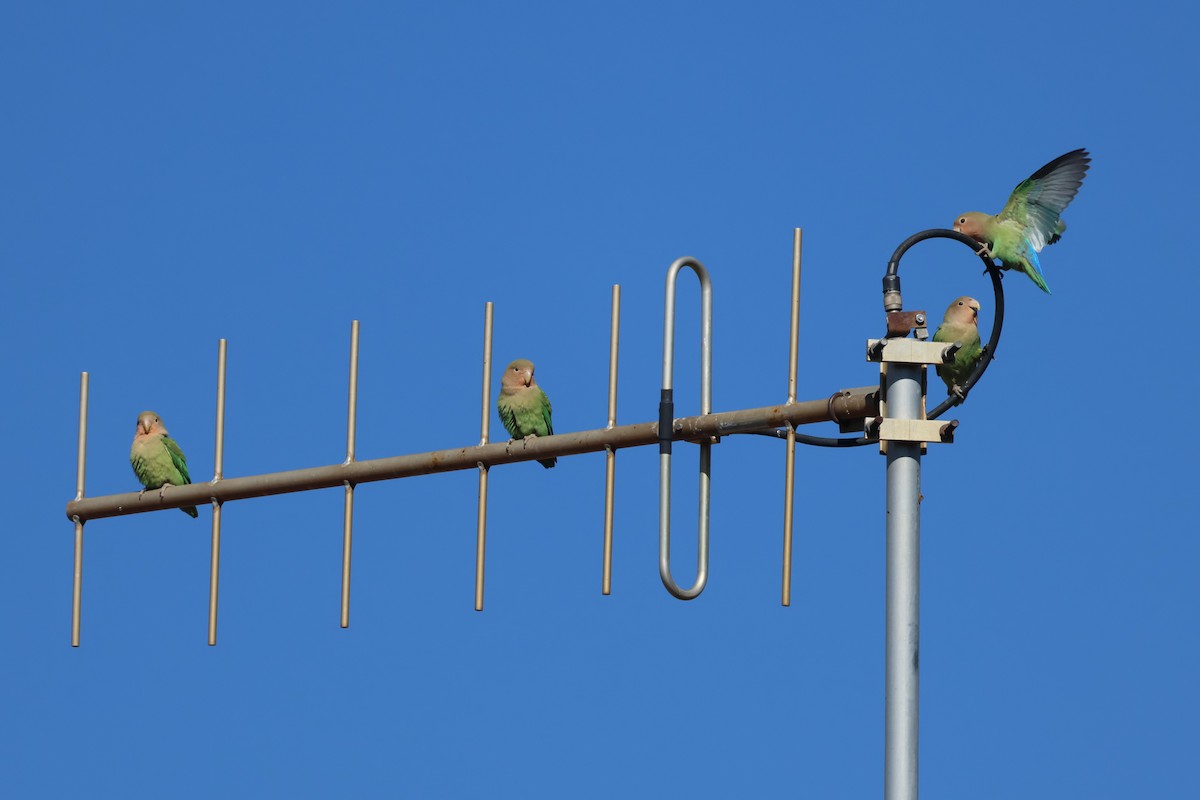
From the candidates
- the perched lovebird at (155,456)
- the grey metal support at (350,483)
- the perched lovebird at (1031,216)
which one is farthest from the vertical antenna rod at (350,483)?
the perched lovebird at (155,456)

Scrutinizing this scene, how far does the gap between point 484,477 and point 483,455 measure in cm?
18

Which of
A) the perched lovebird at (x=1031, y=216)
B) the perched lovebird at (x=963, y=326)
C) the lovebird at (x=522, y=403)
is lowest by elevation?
the lovebird at (x=522, y=403)

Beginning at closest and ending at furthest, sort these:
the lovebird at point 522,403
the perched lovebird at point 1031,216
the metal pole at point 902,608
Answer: the metal pole at point 902,608 → the perched lovebird at point 1031,216 → the lovebird at point 522,403

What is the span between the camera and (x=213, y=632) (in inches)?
376

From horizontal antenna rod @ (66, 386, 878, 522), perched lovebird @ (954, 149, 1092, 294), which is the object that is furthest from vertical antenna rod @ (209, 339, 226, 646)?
perched lovebird @ (954, 149, 1092, 294)

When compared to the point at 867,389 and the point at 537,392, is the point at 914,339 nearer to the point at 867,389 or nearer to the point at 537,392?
the point at 867,389

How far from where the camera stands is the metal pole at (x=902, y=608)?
5703 millimetres

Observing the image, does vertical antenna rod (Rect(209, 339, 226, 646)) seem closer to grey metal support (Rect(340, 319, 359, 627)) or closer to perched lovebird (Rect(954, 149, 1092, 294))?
grey metal support (Rect(340, 319, 359, 627))

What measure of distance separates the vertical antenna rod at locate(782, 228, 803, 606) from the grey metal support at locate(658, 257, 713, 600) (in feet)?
1.02

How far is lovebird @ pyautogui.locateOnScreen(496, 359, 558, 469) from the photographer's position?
14141 millimetres

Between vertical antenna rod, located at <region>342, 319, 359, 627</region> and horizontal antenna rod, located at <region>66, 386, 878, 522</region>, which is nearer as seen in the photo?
horizontal antenna rod, located at <region>66, 386, 878, 522</region>

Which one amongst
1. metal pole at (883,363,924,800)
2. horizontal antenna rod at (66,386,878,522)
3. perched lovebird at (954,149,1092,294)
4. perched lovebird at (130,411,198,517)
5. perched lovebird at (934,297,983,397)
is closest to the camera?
metal pole at (883,363,924,800)

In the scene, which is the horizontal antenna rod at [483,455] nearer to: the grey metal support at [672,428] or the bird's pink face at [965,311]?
the grey metal support at [672,428]

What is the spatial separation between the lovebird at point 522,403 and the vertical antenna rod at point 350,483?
4.67m
